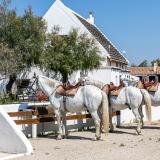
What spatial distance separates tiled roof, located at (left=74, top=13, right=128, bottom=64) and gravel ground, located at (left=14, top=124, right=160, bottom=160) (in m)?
32.8

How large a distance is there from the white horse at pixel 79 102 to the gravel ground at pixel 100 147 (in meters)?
0.57

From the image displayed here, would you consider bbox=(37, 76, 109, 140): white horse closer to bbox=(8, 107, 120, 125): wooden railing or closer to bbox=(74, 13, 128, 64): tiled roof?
bbox=(8, 107, 120, 125): wooden railing

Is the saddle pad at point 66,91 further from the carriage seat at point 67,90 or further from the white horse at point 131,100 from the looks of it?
the white horse at point 131,100

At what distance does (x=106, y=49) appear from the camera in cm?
4875

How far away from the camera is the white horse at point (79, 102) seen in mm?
14902

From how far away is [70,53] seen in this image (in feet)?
136

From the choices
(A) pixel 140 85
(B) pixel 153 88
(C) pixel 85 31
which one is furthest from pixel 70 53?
(B) pixel 153 88

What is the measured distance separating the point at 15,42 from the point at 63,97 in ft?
73.3

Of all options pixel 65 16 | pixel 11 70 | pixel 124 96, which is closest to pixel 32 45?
pixel 11 70

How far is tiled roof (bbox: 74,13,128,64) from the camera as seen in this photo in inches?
1952

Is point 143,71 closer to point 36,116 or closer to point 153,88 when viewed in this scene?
point 153,88

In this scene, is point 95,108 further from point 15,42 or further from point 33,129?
point 15,42

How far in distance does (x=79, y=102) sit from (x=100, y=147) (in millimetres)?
2466

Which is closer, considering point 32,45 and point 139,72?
point 32,45
